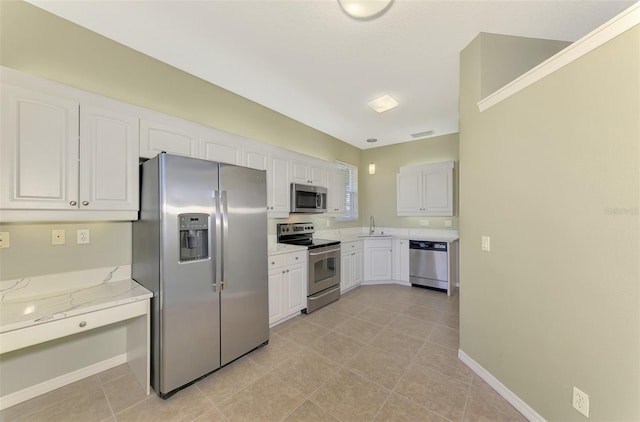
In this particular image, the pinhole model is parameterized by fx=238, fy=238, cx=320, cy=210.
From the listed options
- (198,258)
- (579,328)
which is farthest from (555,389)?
(198,258)

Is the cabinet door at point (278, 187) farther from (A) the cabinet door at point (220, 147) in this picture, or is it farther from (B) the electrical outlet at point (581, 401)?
(B) the electrical outlet at point (581, 401)

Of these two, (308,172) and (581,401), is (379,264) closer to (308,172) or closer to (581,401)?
(308,172)

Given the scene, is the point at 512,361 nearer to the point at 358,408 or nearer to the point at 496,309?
the point at 496,309

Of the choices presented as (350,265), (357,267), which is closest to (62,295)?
(350,265)

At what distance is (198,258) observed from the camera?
80.0 inches

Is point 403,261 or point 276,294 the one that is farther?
point 403,261

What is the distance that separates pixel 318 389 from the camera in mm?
1936

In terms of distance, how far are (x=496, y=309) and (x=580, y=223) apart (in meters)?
0.94

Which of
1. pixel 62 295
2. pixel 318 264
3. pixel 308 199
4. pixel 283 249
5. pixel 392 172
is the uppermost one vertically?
pixel 392 172

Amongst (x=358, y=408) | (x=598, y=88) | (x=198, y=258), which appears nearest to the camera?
(x=598, y=88)

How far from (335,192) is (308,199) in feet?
2.99

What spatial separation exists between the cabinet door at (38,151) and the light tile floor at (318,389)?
1.49 metres

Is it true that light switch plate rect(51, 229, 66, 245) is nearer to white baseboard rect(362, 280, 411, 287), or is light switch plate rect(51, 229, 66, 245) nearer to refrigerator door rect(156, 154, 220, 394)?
refrigerator door rect(156, 154, 220, 394)

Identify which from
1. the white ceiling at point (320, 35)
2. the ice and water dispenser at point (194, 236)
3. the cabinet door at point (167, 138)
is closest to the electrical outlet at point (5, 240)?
the cabinet door at point (167, 138)
